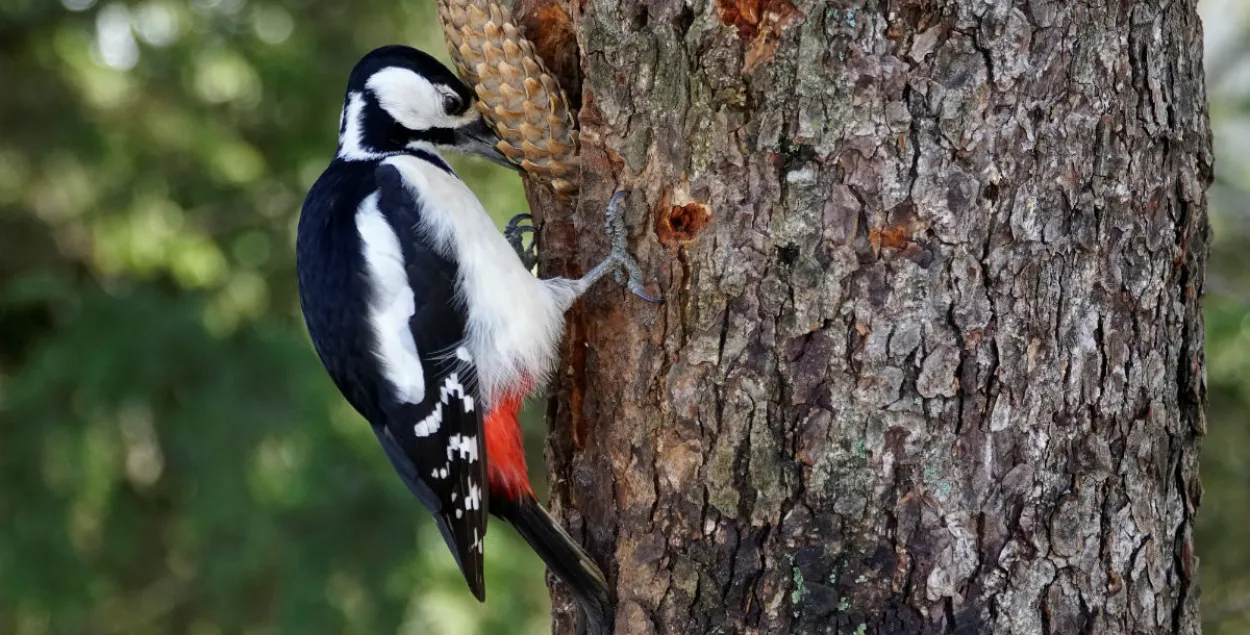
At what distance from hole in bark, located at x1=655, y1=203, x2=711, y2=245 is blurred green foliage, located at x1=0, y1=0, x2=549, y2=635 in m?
2.31

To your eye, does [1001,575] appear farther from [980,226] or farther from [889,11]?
[889,11]

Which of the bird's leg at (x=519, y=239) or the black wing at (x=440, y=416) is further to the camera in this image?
the bird's leg at (x=519, y=239)

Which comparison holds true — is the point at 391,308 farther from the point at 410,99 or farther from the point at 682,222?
the point at 682,222

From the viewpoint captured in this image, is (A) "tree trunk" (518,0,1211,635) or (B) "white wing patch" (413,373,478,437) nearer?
(A) "tree trunk" (518,0,1211,635)

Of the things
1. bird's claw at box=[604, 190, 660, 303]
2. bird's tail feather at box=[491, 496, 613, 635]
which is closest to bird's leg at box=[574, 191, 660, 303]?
bird's claw at box=[604, 190, 660, 303]

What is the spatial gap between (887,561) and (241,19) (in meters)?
3.53

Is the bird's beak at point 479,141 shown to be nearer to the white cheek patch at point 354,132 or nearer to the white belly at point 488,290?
the white belly at point 488,290

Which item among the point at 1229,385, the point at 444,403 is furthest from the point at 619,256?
the point at 1229,385

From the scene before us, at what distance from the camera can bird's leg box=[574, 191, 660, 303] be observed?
2086 mm

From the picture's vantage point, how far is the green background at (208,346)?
13.6 feet

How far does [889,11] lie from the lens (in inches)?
72.9

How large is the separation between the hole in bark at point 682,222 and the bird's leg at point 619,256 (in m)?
0.07

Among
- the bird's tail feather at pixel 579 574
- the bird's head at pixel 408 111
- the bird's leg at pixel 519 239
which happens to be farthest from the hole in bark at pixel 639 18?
the bird's tail feather at pixel 579 574

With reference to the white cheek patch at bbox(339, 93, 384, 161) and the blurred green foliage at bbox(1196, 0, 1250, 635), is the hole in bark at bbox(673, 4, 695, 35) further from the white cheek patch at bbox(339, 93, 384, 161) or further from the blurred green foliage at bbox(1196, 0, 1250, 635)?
the blurred green foliage at bbox(1196, 0, 1250, 635)
